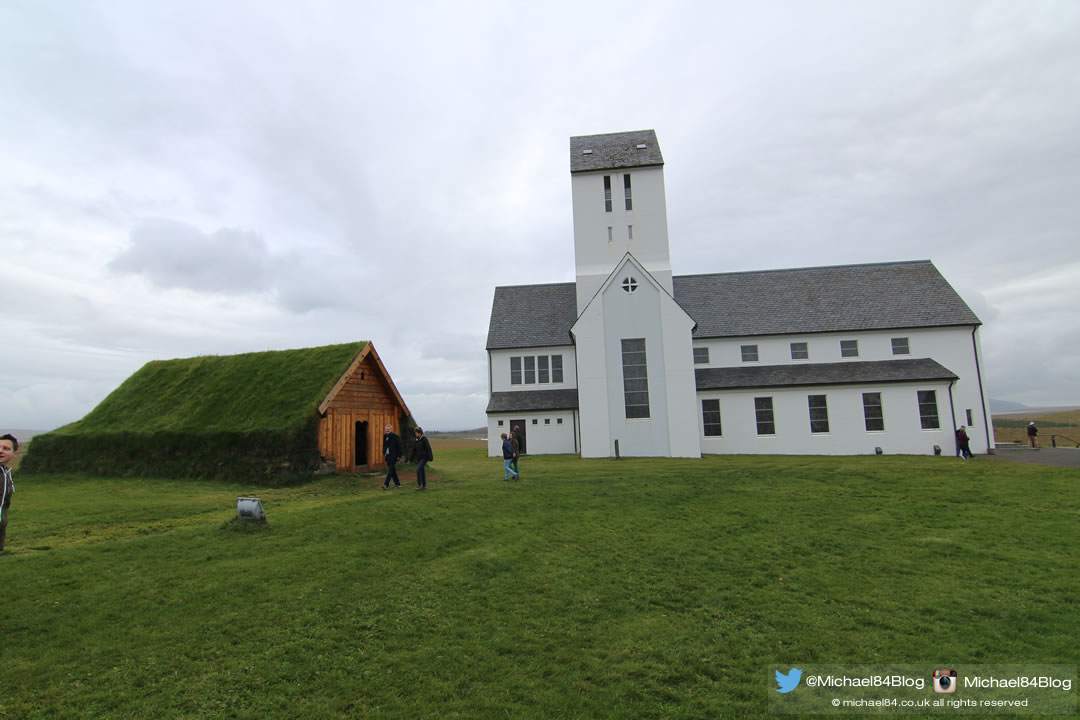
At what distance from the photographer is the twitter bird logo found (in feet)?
19.7

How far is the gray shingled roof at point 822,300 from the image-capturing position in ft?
115

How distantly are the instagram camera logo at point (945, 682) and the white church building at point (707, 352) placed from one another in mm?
22312

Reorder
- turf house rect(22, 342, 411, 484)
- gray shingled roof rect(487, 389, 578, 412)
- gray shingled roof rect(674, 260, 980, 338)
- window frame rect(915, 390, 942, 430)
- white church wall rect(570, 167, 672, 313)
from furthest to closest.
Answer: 1. white church wall rect(570, 167, 672, 313)
2. gray shingled roof rect(487, 389, 578, 412)
3. gray shingled roof rect(674, 260, 980, 338)
4. window frame rect(915, 390, 942, 430)
5. turf house rect(22, 342, 411, 484)

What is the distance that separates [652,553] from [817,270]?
35.7 m

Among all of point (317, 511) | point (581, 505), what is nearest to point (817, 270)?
point (581, 505)

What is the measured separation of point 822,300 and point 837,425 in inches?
382

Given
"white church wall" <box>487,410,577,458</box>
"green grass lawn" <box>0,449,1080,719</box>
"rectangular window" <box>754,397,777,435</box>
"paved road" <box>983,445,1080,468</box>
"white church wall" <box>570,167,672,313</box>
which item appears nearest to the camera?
"green grass lawn" <box>0,449,1080,719</box>

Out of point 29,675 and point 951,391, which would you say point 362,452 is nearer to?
point 29,675

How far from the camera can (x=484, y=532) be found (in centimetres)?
1212

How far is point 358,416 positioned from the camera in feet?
73.0

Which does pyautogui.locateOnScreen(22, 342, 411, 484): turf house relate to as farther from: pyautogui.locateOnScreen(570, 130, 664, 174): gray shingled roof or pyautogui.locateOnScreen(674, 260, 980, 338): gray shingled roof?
pyautogui.locateOnScreen(674, 260, 980, 338): gray shingled roof

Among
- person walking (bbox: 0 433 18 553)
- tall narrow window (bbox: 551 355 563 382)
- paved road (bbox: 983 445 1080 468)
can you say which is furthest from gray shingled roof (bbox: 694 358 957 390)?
person walking (bbox: 0 433 18 553)

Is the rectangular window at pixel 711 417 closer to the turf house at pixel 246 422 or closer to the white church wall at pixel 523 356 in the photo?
the white church wall at pixel 523 356

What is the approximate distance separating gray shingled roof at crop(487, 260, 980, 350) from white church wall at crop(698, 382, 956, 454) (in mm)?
4843
